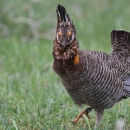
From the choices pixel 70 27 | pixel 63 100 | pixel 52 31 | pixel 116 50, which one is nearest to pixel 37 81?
pixel 63 100

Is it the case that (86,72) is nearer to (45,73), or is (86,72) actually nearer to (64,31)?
(64,31)

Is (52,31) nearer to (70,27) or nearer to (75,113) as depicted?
(75,113)

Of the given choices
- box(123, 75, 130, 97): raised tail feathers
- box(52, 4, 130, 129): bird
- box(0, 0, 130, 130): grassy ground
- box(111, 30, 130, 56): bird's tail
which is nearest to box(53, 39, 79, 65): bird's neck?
box(52, 4, 130, 129): bird

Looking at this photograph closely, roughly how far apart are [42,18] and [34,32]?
51 centimetres

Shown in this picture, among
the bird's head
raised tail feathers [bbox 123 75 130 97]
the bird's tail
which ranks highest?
the bird's tail

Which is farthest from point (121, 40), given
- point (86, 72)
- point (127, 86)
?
point (86, 72)

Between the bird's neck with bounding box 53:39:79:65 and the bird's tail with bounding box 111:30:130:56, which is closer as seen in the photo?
the bird's neck with bounding box 53:39:79:65

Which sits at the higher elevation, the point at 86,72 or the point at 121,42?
the point at 121,42

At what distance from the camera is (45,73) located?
7594 millimetres

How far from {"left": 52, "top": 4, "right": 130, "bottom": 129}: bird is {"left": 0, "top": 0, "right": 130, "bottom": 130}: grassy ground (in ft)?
1.00

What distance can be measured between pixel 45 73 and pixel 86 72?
2733mm

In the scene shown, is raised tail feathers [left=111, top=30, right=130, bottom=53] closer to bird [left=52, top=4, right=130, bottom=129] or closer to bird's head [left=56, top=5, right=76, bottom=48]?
bird [left=52, top=4, right=130, bottom=129]

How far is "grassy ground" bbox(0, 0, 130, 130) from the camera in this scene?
17.2 ft

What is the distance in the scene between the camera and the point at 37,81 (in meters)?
6.90
